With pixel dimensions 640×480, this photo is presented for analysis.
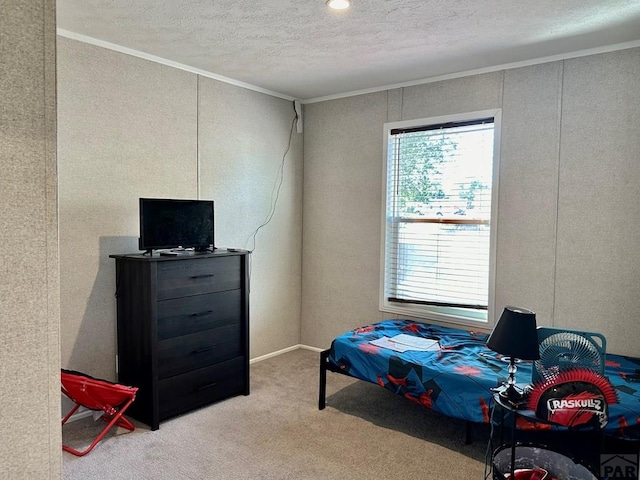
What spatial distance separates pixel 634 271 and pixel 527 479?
1.74m

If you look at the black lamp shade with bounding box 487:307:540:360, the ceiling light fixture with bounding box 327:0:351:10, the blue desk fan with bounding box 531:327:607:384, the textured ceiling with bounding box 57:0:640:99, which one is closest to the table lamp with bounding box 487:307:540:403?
the black lamp shade with bounding box 487:307:540:360

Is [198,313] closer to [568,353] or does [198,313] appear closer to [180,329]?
[180,329]

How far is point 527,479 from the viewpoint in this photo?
2125 mm

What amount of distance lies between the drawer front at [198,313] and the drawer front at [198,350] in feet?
0.15

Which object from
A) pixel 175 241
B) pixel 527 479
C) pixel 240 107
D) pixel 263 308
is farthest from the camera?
pixel 263 308

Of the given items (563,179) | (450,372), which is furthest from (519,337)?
(563,179)

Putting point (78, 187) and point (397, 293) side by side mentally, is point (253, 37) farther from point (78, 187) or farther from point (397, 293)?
point (397, 293)

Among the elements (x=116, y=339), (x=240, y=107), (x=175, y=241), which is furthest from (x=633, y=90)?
(x=116, y=339)

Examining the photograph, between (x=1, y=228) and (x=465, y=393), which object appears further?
(x=465, y=393)

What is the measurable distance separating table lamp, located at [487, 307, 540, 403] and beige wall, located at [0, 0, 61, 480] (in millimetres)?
1791

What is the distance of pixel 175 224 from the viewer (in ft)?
10.8

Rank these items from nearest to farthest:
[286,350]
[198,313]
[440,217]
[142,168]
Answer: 1. [198,313]
2. [142,168]
3. [440,217]
4. [286,350]

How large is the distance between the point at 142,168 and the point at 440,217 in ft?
7.78

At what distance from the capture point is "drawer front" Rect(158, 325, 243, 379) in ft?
10.3
